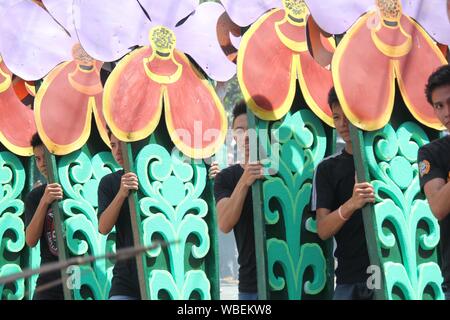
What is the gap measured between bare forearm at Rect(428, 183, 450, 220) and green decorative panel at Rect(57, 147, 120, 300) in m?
2.38

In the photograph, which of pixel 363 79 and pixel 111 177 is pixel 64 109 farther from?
pixel 363 79

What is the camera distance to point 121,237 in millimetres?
5859

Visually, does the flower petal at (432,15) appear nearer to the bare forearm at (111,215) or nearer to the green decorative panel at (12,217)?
the bare forearm at (111,215)

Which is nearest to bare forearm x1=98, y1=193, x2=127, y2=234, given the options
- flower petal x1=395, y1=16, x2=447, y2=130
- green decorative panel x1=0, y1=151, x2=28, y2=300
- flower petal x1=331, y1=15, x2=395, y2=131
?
green decorative panel x1=0, y1=151, x2=28, y2=300

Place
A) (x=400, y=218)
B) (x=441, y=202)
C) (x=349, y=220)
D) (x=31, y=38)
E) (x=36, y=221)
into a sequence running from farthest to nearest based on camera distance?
(x=36, y=221) < (x=31, y=38) < (x=349, y=220) < (x=400, y=218) < (x=441, y=202)

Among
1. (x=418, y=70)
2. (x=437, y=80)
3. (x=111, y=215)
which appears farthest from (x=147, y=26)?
A: (x=437, y=80)

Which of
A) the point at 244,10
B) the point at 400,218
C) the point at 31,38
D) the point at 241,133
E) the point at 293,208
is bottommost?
the point at 400,218

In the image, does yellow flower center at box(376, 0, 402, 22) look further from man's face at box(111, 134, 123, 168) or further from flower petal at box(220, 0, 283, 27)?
man's face at box(111, 134, 123, 168)

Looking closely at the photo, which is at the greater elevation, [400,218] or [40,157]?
[40,157]

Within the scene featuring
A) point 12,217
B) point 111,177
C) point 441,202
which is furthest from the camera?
point 12,217

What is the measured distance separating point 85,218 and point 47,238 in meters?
0.46

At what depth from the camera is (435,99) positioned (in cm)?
462

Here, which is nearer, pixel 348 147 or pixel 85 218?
pixel 348 147

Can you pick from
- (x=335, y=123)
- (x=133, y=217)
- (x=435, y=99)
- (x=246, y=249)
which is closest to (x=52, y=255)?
(x=133, y=217)
